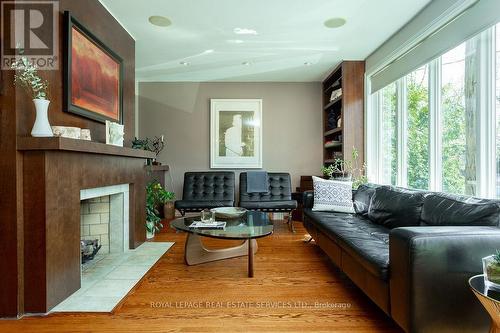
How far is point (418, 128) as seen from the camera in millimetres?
2967

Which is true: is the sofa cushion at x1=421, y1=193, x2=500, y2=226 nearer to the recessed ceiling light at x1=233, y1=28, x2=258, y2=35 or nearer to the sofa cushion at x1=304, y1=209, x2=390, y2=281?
the sofa cushion at x1=304, y1=209, x2=390, y2=281

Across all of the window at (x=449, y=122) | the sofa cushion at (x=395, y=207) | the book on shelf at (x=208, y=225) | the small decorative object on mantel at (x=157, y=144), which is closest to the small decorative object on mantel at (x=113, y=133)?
the book on shelf at (x=208, y=225)

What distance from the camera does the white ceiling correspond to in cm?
268

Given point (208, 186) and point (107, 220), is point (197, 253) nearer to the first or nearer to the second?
point (107, 220)

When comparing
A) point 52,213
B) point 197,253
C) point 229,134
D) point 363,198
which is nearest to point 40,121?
point 52,213

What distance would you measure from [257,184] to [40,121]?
10.9ft

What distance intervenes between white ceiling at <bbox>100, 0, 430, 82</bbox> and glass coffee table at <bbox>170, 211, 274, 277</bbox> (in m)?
2.08

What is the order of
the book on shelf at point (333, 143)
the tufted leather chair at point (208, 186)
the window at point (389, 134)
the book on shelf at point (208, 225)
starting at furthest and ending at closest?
1. the tufted leather chair at point (208, 186)
2. the book on shelf at point (333, 143)
3. the window at point (389, 134)
4. the book on shelf at point (208, 225)

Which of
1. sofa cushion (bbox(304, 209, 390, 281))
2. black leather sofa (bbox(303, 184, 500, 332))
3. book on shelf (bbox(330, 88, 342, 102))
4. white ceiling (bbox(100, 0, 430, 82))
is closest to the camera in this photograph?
black leather sofa (bbox(303, 184, 500, 332))

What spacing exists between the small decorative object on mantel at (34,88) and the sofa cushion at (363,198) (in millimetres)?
2912

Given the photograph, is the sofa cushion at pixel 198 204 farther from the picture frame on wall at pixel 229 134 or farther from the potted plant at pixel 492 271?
the potted plant at pixel 492 271

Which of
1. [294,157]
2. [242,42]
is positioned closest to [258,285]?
[242,42]

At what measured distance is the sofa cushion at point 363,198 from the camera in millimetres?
3021

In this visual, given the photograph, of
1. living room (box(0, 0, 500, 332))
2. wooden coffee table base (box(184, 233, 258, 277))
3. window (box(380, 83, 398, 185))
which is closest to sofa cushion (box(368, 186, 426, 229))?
living room (box(0, 0, 500, 332))
